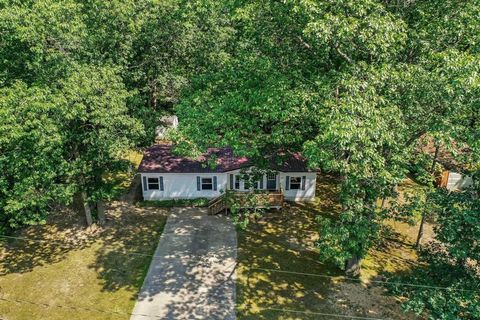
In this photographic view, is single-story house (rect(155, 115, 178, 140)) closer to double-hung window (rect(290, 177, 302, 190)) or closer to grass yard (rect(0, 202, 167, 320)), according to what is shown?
grass yard (rect(0, 202, 167, 320))

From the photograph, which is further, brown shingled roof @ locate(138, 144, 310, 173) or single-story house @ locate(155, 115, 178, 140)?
brown shingled roof @ locate(138, 144, 310, 173)

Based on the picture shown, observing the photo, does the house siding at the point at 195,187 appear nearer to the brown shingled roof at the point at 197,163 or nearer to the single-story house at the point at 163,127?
the brown shingled roof at the point at 197,163

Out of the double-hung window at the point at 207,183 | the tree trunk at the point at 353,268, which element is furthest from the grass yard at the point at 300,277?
the double-hung window at the point at 207,183


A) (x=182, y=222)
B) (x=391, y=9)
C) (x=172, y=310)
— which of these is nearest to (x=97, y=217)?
(x=182, y=222)

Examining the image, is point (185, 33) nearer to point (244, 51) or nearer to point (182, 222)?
point (244, 51)

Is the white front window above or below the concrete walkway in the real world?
above

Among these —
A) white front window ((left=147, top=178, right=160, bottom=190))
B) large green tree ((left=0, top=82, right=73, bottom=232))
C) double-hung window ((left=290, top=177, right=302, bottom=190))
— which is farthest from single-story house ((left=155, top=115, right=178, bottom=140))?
double-hung window ((left=290, top=177, right=302, bottom=190))

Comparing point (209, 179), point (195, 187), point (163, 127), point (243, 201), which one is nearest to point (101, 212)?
point (195, 187)

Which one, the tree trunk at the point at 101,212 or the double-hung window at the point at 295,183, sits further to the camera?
the double-hung window at the point at 295,183
